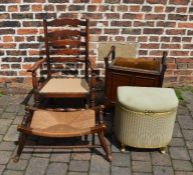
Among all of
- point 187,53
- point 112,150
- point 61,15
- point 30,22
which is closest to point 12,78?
point 30,22

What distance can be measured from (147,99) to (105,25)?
1.51 meters

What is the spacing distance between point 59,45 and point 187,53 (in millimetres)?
1936

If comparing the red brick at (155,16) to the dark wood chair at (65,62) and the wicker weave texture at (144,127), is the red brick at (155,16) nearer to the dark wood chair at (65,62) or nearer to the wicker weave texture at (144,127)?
the dark wood chair at (65,62)

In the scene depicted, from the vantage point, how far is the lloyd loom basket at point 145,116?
343 centimetres

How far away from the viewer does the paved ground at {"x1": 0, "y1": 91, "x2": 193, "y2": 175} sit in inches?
136

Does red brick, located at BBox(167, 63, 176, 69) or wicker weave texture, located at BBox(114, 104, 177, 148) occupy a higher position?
red brick, located at BBox(167, 63, 176, 69)

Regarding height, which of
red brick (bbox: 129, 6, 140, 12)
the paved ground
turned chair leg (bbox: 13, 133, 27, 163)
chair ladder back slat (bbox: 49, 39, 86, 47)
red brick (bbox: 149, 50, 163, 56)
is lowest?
the paved ground

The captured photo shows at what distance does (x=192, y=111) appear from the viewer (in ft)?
15.1

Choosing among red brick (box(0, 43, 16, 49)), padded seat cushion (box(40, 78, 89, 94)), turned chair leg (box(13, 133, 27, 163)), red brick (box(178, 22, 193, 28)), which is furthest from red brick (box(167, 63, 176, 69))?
turned chair leg (box(13, 133, 27, 163))

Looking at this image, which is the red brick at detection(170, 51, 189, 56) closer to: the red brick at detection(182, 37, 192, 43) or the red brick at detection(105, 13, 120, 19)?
the red brick at detection(182, 37, 192, 43)

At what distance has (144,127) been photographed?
138 inches

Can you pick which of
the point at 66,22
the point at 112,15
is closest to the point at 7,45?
the point at 66,22

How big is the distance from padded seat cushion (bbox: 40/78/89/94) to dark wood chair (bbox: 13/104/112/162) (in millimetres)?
337

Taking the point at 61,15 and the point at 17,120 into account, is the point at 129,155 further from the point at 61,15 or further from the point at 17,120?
the point at 61,15
